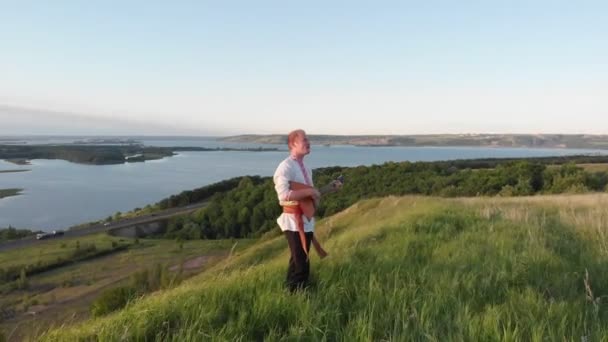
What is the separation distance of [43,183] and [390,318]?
127 metres

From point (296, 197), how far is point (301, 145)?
54 centimetres

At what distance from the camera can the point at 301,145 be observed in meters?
4.79

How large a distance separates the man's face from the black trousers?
0.82 meters

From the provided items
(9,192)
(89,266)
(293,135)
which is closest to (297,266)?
(293,135)

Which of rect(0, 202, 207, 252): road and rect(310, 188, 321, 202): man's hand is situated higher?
rect(310, 188, 321, 202): man's hand

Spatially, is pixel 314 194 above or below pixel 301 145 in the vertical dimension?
below

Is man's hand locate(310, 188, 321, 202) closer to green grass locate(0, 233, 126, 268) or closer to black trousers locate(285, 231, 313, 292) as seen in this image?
black trousers locate(285, 231, 313, 292)

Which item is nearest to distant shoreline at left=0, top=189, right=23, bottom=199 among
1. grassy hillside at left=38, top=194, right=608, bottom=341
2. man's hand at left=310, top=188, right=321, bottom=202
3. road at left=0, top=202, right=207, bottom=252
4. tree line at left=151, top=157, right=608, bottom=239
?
tree line at left=151, top=157, right=608, bottom=239

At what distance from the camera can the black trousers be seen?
172 inches

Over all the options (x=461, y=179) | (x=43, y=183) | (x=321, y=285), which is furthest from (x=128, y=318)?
(x=43, y=183)

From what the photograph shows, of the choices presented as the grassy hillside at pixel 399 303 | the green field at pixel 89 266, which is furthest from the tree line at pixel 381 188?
the grassy hillside at pixel 399 303

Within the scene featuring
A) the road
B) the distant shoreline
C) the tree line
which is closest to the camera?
the tree line

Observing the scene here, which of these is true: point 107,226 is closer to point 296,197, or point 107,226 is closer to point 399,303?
point 296,197

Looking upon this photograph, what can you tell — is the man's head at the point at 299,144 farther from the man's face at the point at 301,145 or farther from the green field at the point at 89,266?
the green field at the point at 89,266
